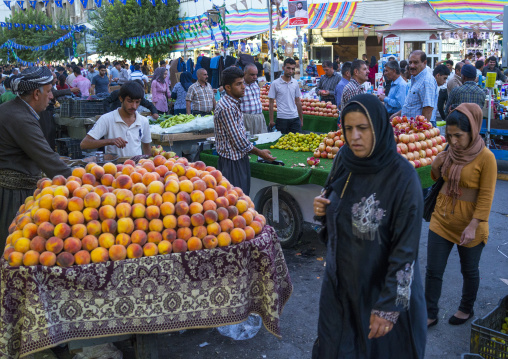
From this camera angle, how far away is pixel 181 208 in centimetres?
319

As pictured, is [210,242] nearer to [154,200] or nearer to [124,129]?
[154,200]

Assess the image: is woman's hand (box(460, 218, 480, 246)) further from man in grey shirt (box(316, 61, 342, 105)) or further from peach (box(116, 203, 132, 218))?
man in grey shirt (box(316, 61, 342, 105))

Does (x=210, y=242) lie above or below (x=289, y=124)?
above

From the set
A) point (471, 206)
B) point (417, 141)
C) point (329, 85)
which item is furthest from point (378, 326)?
point (329, 85)

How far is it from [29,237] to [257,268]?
4.68 ft

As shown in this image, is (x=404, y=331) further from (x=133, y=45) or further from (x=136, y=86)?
(x=133, y=45)

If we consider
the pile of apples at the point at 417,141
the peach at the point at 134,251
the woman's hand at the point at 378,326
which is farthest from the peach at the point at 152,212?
the pile of apples at the point at 417,141

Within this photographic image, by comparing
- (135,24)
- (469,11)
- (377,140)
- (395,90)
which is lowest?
(395,90)

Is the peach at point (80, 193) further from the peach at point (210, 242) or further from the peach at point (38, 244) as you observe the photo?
the peach at point (210, 242)

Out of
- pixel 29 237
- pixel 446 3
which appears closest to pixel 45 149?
pixel 29 237

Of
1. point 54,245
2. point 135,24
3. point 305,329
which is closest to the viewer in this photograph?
point 54,245

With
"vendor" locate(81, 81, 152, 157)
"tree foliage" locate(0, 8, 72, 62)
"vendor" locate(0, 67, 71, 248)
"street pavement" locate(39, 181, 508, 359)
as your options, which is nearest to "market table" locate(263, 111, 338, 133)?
"street pavement" locate(39, 181, 508, 359)

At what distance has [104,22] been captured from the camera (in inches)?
1432

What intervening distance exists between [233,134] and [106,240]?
8.56 feet
